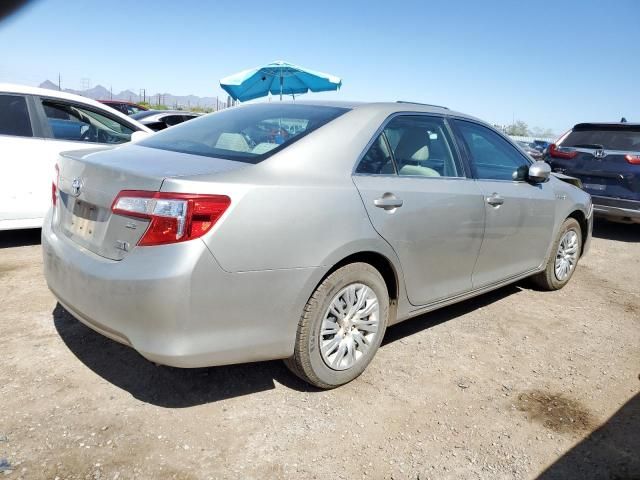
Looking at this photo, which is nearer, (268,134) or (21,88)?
(268,134)

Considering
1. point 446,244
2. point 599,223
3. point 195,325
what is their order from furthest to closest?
point 599,223
point 446,244
point 195,325

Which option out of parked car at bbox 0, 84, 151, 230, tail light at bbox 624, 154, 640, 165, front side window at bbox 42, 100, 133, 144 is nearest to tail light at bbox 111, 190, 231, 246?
parked car at bbox 0, 84, 151, 230

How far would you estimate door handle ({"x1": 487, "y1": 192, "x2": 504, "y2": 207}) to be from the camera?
361 centimetres

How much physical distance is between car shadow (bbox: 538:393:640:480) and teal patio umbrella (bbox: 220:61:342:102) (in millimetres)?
10610

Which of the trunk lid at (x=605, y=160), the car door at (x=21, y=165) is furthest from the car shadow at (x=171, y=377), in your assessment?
the trunk lid at (x=605, y=160)

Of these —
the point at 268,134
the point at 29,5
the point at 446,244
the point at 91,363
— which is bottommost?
the point at 91,363

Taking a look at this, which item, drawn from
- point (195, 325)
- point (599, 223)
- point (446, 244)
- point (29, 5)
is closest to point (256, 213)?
point (195, 325)

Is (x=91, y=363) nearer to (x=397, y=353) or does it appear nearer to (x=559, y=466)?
(x=397, y=353)

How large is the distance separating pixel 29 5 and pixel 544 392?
433cm

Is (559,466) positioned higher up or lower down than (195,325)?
lower down

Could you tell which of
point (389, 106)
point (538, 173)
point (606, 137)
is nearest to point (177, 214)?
point (389, 106)

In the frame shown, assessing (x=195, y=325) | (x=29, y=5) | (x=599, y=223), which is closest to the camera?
(x=195, y=325)

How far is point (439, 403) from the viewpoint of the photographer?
2859 millimetres

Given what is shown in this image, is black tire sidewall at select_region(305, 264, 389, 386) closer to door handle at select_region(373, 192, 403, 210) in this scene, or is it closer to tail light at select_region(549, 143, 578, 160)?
door handle at select_region(373, 192, 403, 210)
